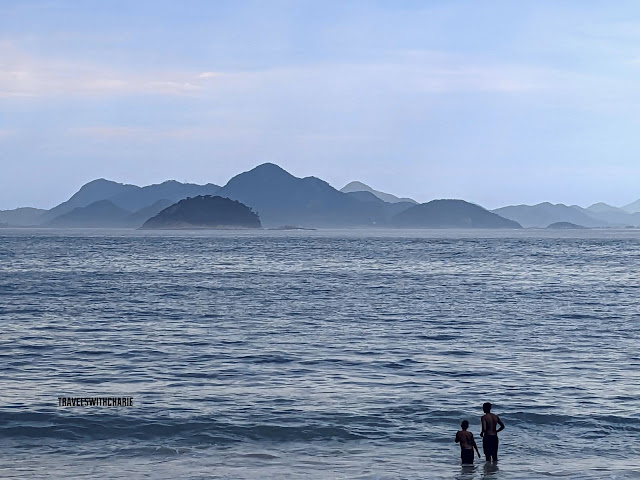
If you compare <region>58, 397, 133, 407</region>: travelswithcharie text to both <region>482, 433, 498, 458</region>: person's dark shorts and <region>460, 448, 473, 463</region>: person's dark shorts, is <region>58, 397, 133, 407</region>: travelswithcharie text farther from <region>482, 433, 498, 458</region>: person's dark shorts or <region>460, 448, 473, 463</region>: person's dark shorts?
<region>482, 433, 498, 458</region>: person's dark shorts

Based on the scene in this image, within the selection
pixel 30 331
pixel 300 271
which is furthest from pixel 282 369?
pixel 300 271

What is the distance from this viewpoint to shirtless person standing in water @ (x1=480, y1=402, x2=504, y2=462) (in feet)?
71.7

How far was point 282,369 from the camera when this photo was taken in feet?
111

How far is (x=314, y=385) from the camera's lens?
A: 101 ft

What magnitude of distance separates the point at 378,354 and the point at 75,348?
45.1 feet

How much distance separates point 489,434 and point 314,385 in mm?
9761

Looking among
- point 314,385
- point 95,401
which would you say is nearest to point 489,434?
point 314,385

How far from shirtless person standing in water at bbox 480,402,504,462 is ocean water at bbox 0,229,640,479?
0.40 m

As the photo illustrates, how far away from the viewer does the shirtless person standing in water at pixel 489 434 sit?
71.7ft

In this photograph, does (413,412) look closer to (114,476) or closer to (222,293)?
(114,476)

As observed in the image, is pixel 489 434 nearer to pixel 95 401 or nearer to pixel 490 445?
pixel 490 445

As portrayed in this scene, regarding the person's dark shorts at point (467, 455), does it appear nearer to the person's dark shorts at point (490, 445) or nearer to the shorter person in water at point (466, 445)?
the shorter person in water at point (466, 445)

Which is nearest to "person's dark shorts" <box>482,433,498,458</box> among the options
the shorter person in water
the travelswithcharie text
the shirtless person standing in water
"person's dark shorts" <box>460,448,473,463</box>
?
the shirtless person standing in water

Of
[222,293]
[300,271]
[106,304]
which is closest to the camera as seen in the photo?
[106,304]
